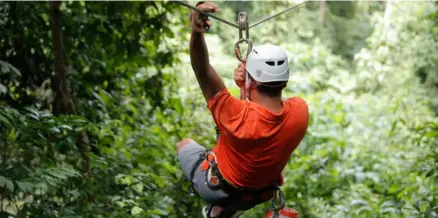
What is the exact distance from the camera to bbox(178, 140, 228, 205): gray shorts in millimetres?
2949

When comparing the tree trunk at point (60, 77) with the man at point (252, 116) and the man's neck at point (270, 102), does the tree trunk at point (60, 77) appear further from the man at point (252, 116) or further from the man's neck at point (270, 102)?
the man's neck at point (270, 102)

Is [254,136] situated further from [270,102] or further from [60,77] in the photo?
[60,77]

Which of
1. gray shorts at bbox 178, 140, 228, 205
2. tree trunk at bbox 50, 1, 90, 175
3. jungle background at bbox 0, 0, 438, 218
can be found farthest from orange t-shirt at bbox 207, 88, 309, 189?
tree trunk at bbox 50, 1, 90, 175

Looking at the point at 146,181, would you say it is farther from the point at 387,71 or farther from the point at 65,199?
the point at 387,71

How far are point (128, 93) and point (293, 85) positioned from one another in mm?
4632

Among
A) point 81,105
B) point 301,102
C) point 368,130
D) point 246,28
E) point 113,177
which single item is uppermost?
point 246,28

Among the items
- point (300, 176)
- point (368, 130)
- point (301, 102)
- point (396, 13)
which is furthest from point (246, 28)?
point (396, 13)

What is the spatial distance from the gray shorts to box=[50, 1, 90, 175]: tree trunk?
1.70 m

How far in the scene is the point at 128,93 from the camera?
5891 mm

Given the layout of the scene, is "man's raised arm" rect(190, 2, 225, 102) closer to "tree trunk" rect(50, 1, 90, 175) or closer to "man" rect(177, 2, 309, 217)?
"man" rect(177, 2, 309, 217)

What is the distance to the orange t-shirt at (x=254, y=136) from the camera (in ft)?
8.76

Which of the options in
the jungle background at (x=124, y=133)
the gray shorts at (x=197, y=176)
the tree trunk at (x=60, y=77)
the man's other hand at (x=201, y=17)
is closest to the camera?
the man's other hand at (x=201, y=17)

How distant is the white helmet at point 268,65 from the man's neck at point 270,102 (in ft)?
0.26

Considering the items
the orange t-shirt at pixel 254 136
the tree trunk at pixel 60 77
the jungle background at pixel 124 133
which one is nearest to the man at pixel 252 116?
the orange t-shirt at pixel 254 136
